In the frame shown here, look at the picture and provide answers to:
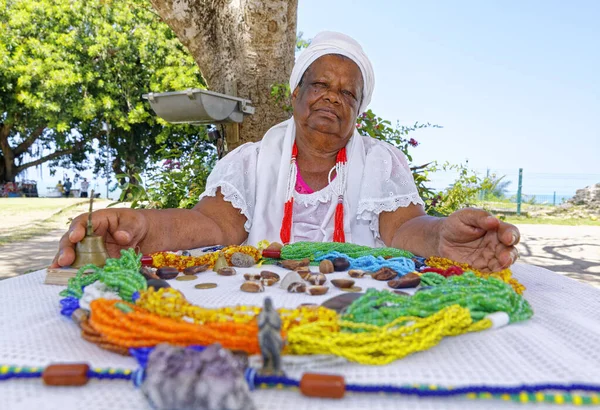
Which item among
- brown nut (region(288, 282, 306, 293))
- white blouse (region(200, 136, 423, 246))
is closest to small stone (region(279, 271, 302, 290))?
brown nut (region(288, 282, 306, 293))

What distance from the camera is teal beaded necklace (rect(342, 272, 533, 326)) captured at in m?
0.99

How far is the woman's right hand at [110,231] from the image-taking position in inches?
59.3

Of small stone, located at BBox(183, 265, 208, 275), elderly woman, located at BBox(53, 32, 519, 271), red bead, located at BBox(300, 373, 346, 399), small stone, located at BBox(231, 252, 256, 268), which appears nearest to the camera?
red bead, located at BBox(300, 373, 346, 399)

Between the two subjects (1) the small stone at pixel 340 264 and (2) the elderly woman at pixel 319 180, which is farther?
(2) the elderly woman at pixel 319 180

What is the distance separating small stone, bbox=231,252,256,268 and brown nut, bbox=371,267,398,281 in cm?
48

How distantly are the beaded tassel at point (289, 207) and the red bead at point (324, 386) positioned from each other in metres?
1.67

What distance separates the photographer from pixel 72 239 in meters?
1.50

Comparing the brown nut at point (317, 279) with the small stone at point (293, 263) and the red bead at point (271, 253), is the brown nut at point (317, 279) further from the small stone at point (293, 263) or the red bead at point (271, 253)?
the red bead at point (271, 253)

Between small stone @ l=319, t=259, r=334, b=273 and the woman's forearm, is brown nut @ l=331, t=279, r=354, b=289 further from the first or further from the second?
the woman's forearm

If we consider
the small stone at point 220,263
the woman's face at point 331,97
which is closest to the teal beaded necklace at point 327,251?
the small stone at point 220,263

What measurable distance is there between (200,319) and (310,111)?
1702 mm

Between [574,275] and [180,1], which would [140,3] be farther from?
[574,275]

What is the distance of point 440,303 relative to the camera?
1045 mm

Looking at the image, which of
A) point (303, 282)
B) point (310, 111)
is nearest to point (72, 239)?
point (303, 282)
